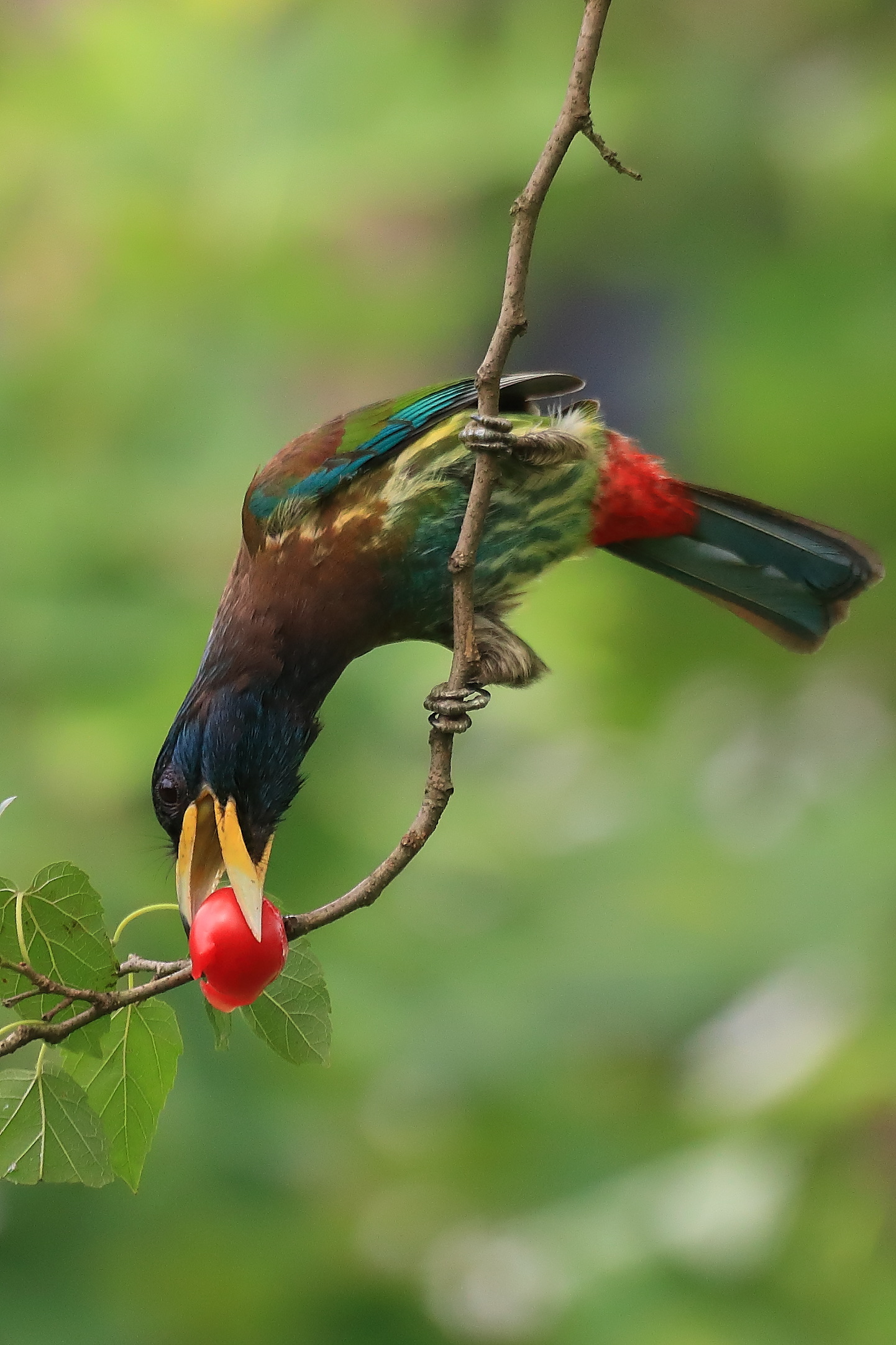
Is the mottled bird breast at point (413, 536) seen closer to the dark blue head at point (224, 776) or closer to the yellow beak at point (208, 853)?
the dark blue head at point (224, 776)

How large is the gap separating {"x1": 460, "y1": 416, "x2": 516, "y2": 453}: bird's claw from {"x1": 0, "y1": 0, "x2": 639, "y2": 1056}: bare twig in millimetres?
36

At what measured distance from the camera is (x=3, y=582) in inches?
175

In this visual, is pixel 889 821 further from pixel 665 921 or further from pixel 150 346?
pixel 150 346

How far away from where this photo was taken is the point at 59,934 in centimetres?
192

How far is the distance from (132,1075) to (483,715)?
3.63 meters

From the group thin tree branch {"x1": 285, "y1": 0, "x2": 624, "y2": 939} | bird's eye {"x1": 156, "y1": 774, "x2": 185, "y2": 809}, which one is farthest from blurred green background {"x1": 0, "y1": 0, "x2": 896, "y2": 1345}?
thin tree branch {"x1": 285, "y1": 0, "x2": 624, "y2": 939}

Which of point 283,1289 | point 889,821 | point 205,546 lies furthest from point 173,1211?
point 889,821

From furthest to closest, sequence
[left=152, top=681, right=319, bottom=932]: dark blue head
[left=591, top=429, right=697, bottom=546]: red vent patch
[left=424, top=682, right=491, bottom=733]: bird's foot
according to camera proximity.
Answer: [left=591, top=429, right=697, bottom=546]: red vent patch, [left=152, top=681, right=319, bottom=932]: dark blue head, [left=424, top=682, right=491, bottom=733]: bird's foot

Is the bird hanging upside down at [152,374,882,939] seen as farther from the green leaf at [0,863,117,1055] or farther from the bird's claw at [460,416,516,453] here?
the green leaf at [0,863,117,1055]

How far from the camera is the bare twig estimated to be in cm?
193

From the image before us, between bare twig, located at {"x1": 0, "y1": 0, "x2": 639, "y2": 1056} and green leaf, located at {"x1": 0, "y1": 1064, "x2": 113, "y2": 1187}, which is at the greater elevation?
bare twig, located at {"x1": 0, "y1": 0, "x2": 639, "y2": 1056}

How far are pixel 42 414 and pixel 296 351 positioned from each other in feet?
3.13

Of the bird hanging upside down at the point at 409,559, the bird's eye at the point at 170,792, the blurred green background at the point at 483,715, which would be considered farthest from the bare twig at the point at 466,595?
the blurred green background at the point at 483,715

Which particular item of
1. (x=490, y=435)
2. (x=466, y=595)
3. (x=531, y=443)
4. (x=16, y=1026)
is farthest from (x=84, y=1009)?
(x=531, y=443)
